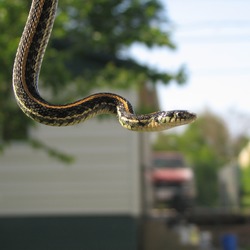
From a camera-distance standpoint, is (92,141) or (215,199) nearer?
(92,141)

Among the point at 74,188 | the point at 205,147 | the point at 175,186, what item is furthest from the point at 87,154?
the point at 205,147

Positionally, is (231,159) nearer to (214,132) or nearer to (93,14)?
(214,132)

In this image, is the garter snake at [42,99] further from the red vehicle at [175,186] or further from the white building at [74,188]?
the red vehicle at [175,186]

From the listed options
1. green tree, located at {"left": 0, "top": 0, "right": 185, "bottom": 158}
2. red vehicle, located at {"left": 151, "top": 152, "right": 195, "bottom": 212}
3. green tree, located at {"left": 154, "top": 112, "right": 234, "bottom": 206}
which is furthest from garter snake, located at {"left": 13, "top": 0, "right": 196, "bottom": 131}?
green tree, located at {"left": 154, "top": 112, "right": 234, "bottom": 206}

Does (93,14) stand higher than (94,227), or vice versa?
(93,14)

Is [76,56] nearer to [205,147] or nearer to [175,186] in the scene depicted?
[175,186]

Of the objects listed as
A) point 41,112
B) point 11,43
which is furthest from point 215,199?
point 41,112
